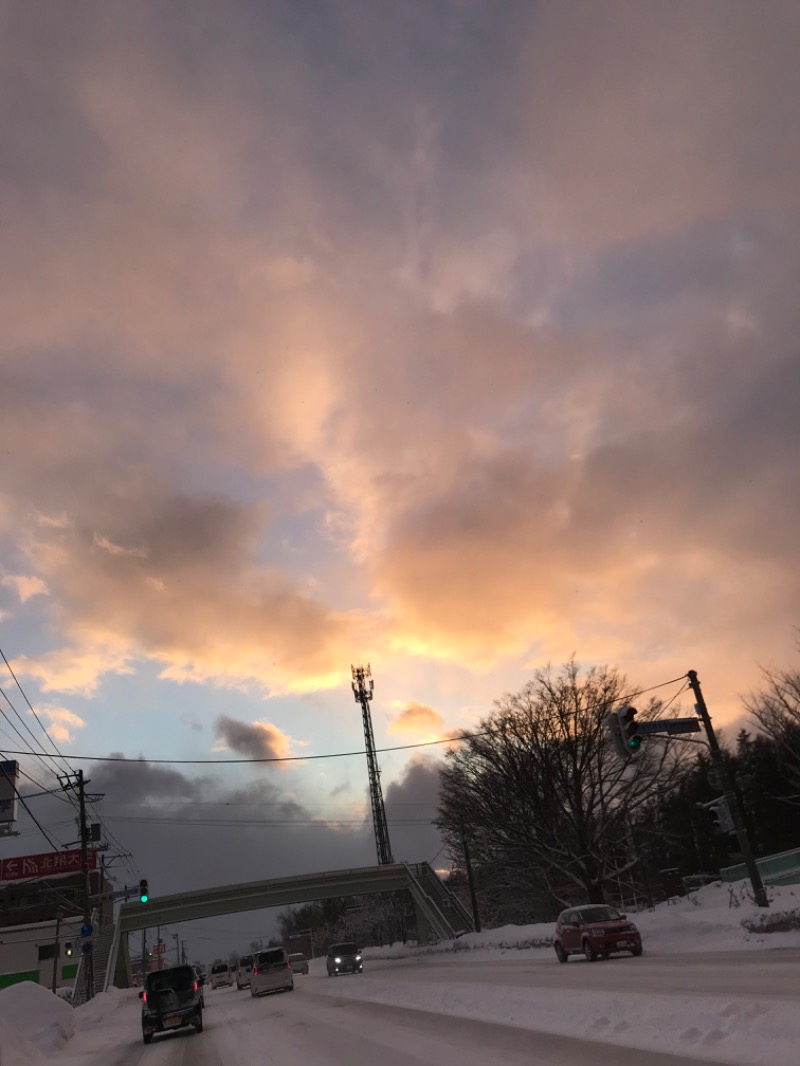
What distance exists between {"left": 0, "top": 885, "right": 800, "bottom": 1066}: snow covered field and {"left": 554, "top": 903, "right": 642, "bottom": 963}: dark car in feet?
2.02

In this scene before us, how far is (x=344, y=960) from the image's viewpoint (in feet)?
165

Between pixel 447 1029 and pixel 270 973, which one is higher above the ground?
pixel 447 1029

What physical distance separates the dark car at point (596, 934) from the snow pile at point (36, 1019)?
15598 mm

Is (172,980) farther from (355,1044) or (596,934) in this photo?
(596,934)

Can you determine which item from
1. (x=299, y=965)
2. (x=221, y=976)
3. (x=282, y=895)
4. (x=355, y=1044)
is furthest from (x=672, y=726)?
(x=221, y=976)

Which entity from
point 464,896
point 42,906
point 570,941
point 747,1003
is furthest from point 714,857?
point 42,906

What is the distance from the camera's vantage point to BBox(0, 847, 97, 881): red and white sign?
316 ft

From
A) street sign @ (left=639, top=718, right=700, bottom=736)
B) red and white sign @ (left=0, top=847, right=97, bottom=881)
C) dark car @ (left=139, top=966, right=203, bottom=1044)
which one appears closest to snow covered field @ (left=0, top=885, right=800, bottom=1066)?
dark car @ (left=139, top=966, right=203, bottom=1044)

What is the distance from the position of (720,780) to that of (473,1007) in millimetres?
11831

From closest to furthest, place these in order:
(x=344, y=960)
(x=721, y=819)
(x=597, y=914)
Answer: (x=721, y=819) → (x=597, y=914) → (x=344, y=960)

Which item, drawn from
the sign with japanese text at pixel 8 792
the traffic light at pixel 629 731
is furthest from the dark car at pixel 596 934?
the sign with japanese text at pixel 8 792

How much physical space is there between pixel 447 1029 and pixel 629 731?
9.17 metres

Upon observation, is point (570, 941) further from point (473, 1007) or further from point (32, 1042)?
point (32, 1042)

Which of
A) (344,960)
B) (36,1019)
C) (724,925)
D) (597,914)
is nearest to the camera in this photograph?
(36,1019)
